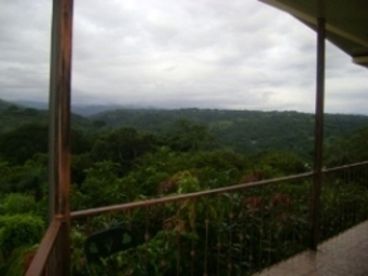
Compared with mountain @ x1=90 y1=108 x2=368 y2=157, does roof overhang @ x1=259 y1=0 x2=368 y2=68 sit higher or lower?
higher

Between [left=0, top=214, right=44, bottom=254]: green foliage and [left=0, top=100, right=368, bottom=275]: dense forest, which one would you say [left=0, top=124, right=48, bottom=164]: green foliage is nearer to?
[left=0, top=100, right=368, bottom=275]: dense forest

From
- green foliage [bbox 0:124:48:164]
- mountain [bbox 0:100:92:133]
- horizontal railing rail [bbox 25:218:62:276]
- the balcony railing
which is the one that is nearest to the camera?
horizontal railing rail [bbox 25:218:62:276]

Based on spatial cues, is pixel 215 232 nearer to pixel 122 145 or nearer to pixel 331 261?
pixel 331 261

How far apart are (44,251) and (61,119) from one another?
0.68 meters

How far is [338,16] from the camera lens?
4102mm

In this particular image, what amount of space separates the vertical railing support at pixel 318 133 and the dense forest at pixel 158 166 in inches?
15.0

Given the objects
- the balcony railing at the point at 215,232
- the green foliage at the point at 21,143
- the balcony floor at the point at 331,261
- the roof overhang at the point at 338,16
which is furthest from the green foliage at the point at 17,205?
the roof overhang at the point at 338,16

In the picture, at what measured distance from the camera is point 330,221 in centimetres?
584

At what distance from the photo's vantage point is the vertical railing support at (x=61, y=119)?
1.98m

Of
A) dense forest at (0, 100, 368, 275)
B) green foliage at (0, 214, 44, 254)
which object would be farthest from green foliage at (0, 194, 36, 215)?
green foliage at (0, 214, 44, 254)

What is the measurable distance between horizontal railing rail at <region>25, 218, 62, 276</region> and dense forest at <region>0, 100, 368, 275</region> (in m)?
0.55

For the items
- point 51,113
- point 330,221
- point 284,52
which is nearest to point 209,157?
point 284,52

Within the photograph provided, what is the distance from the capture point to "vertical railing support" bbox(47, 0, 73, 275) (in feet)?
6.51

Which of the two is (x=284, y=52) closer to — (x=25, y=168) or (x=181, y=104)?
(x=25, y=168)
